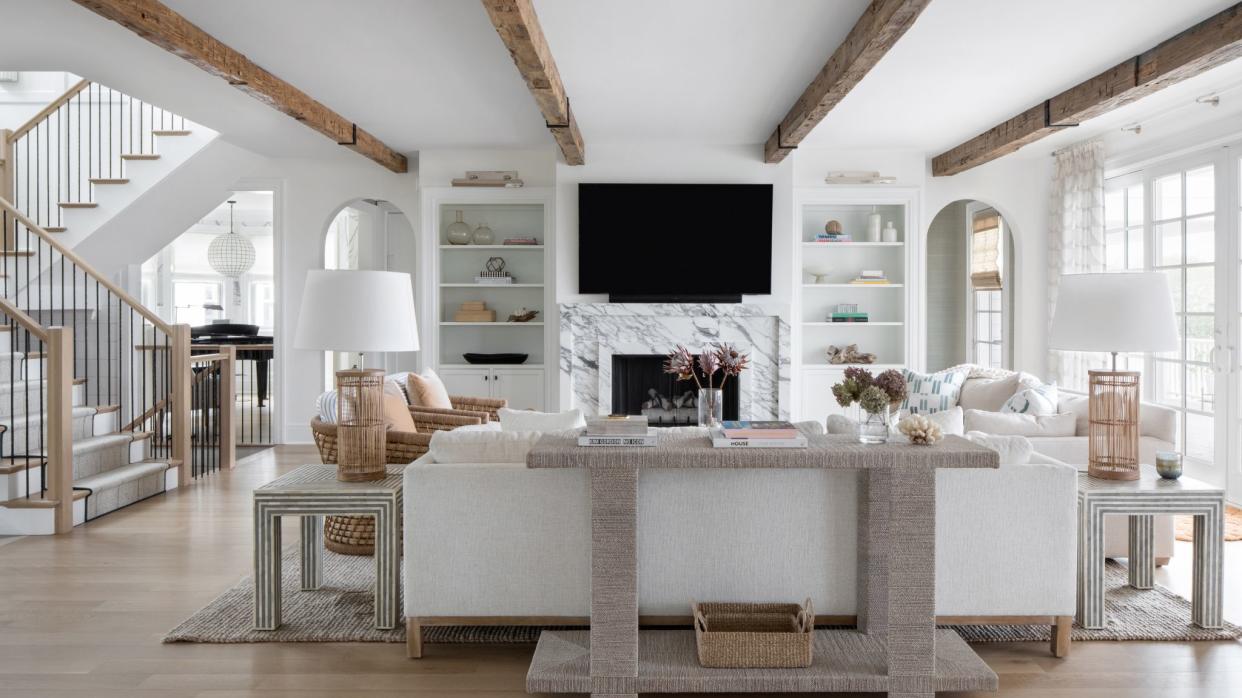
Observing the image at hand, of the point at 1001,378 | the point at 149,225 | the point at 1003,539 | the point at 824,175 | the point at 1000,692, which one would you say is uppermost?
the point at 824,175

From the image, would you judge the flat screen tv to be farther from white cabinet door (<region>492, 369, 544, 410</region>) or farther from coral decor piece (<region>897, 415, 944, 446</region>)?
coral decor piece (<region>897, 415, 944, 446</region>)

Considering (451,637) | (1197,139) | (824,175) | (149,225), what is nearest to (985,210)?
(824,175)

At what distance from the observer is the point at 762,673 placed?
8.02 ft

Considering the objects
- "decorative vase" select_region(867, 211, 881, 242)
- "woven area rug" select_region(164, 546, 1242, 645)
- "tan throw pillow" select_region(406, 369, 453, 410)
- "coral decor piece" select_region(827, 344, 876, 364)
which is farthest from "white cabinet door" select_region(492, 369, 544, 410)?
"woven area rug" select_region(164, 546, 1242, 645)

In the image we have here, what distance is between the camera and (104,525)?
459cm

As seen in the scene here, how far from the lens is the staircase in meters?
4.46

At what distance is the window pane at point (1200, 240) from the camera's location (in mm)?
5320

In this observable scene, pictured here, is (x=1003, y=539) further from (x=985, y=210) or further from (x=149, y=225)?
(x=149, y=225)

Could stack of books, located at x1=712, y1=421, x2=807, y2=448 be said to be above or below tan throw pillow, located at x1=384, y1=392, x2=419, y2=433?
above

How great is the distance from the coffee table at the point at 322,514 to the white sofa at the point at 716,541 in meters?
0.23

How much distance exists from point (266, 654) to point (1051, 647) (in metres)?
2.71

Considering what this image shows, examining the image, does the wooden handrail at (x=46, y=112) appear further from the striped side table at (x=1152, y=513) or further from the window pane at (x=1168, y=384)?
the window pane at (x=1168, y=384)

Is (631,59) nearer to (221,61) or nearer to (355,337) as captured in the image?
(221,61)

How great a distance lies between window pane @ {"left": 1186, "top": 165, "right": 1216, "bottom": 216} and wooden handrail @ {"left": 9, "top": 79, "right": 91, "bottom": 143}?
8.40 meters
